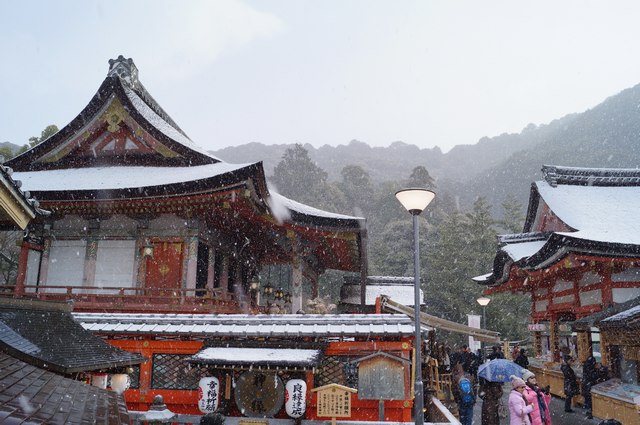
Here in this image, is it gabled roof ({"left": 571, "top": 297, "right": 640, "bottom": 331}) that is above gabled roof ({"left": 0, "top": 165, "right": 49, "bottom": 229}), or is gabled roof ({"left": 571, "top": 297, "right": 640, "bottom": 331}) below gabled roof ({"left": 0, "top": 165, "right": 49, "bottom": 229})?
below

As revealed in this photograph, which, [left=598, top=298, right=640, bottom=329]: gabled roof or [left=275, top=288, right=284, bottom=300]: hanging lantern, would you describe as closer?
[left=598, top=298, right=640, bottom=329]: gabled roof

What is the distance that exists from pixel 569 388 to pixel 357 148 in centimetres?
15022

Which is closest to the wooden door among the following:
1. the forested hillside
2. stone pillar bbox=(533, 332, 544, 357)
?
stone pillar bbox=(533, 332, 544, 357)

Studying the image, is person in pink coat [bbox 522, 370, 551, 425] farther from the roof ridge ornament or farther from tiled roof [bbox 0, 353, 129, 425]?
the roof ridge ornament

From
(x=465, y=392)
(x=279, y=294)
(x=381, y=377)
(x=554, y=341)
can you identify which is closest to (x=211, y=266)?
(x=279, y=294)

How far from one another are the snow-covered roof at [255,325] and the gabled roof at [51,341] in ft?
7.90

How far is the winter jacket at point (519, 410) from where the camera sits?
27.4 feet

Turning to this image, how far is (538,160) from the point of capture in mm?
97938

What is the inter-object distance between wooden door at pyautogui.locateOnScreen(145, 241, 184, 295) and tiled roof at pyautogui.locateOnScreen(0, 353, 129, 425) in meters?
10.9

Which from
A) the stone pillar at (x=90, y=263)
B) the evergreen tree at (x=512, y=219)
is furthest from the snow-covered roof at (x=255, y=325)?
the evergreen tree at (x=512, y=219)

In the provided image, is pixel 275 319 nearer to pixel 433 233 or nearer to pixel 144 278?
pixel 144 278

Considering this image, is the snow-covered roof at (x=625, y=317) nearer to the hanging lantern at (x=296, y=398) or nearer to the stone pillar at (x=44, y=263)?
the hanging lantern at (x=296, y=398)

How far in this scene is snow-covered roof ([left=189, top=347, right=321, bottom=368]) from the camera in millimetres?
9742

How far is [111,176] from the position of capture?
17.0 meters
